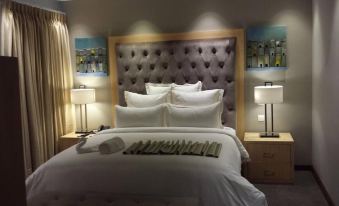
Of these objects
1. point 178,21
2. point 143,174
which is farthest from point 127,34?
point 143,174

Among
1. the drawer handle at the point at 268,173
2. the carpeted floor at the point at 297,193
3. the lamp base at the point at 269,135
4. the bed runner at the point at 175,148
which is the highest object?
the bed runner at the point at 175,148

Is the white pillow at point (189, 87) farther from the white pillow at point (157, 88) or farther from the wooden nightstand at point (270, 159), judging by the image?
the wooden nightstand at point (270, 159)

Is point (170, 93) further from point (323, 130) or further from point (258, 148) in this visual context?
point (323, 130)

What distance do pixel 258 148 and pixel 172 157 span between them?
162 cm

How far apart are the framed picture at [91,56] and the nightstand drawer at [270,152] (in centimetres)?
221

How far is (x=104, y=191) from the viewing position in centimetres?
254

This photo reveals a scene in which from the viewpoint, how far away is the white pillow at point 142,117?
3938 mm

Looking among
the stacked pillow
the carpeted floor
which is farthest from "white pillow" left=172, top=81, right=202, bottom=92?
the carpeted floor

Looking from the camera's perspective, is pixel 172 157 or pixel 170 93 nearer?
pixel 172 157

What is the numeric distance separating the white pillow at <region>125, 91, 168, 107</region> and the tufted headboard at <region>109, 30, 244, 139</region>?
29cm

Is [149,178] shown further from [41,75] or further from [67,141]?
[41,75]

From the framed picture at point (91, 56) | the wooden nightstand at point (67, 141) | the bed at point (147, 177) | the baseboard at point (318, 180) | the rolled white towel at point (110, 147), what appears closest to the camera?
the bed at point (147, 177)

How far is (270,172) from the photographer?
4.01 m

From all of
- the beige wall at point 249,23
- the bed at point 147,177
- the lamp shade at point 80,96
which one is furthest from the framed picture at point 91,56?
the bed at point 147,177
